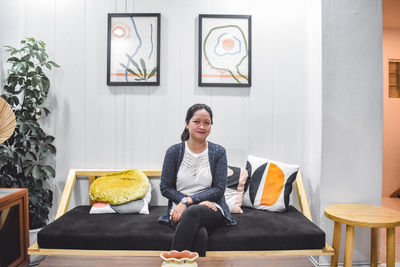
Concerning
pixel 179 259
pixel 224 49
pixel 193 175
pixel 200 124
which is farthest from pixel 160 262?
pixel 224 49

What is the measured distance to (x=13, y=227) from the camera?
1914mm

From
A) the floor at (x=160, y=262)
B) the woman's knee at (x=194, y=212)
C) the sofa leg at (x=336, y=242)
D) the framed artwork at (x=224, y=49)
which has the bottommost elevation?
the sofa leg at (x=336, y=242)

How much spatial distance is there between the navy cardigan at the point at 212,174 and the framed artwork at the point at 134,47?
0.81 meters

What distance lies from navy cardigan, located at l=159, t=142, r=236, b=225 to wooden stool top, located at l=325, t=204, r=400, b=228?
0.71m

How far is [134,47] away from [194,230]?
5.43ft

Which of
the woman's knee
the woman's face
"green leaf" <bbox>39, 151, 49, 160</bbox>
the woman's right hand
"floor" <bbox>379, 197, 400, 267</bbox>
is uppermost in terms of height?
the woman's face

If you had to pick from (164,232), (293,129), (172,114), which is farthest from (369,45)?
(164,232)

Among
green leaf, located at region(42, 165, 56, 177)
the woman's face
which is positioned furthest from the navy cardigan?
green leaf, located at region(42, 165, 56, 177)

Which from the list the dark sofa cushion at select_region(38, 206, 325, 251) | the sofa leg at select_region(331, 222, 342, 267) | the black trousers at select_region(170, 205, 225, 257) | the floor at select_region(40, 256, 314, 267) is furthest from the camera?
the sofa leg at select_region(331, 222, 342, 267)

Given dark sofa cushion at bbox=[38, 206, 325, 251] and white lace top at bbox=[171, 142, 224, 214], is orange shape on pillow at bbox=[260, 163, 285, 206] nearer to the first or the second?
dark sofa cushion at bbox=[38, 206, 325, 251]

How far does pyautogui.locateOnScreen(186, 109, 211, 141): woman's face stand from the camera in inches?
73.3

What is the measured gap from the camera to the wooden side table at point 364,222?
1.73 meters

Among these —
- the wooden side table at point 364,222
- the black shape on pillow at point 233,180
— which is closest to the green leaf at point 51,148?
the black shape on pillow at point 233,180

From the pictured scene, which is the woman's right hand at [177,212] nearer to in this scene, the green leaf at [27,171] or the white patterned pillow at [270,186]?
the white patterned pillow at [270,186]
